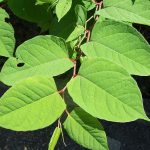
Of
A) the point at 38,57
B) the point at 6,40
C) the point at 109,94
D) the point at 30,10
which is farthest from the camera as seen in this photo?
the point at 30,10

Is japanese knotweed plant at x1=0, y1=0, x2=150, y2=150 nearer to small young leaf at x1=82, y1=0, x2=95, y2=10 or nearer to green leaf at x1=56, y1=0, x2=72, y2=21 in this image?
green leaf at x1=56, y1=0, x2=72, y2=21

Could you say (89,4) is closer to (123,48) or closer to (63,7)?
(63,7)

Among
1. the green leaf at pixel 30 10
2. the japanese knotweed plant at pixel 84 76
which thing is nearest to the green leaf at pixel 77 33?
the japanese knotweed plant at pixel 84 76

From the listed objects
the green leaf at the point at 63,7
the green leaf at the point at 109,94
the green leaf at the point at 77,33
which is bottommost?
the green leaf at the point at 109,94

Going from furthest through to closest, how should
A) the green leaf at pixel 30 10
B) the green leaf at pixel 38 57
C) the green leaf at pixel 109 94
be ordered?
the green leaf at pixel 30 10
the green leaf at pixel 38 57
the green leaf at pixel 109 94

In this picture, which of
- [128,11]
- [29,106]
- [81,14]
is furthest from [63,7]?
[29,106]

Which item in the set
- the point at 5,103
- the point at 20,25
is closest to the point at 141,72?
the point at 5,103

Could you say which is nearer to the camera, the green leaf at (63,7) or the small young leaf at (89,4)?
the green leaf at (63,7)

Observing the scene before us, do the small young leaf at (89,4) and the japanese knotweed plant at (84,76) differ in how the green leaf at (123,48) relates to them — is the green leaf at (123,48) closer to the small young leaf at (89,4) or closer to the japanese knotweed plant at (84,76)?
the japanese knotweed plant at (84,76)

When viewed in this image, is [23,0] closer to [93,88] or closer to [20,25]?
[93,88]
